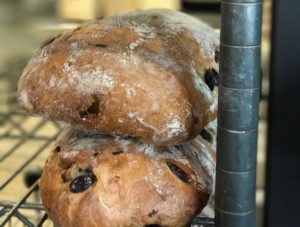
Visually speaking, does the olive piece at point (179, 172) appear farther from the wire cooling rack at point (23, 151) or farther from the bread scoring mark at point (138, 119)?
the wire cooling rack at point (23, 151)

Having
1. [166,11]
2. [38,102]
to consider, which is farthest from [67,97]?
[166,11]

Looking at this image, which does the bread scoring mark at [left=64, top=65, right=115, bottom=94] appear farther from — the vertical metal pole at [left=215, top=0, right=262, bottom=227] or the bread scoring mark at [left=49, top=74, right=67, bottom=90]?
the vertical metal pole at [left=215, top=0, right=262, bottom=227]

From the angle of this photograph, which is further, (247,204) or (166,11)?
(166,11)

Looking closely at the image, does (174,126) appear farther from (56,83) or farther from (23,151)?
(23,151)

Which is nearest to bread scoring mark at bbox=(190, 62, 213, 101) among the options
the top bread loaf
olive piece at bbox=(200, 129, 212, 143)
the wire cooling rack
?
the top bread loaf

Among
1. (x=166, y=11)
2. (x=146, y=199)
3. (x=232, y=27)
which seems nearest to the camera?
(x=232, y=27)

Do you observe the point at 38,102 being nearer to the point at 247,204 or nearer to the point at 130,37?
the point at 130,37

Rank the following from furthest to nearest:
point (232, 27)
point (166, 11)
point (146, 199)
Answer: point (166, 11)
point (146, 199)
point (232, 27)
